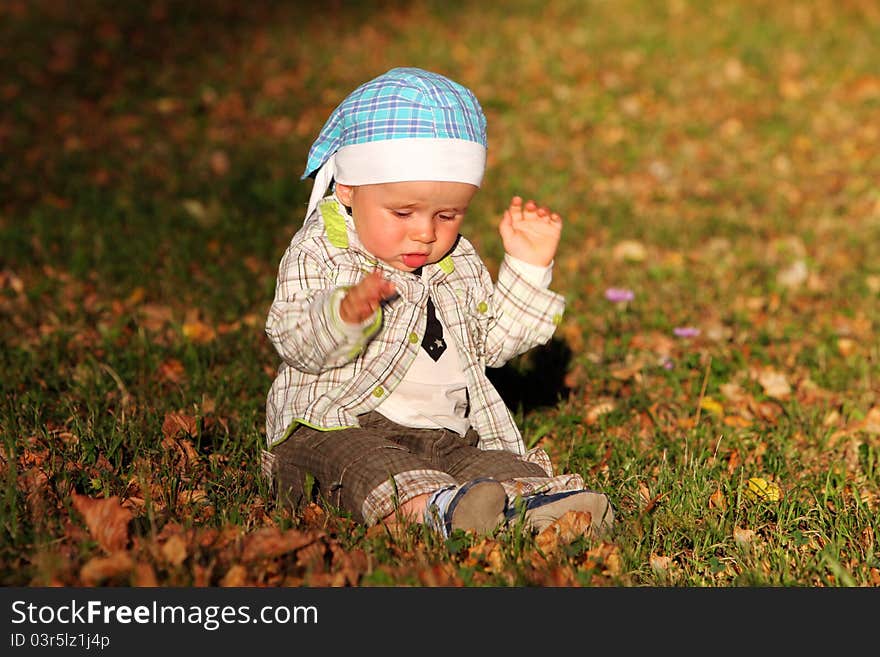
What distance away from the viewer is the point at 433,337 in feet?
10.9

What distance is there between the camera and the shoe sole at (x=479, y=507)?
2.82 meters

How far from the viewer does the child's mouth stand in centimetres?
318

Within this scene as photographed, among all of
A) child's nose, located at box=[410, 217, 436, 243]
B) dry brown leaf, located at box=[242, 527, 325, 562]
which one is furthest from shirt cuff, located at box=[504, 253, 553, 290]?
dry brown leaf, located at box=[242, 527, 325, 562]

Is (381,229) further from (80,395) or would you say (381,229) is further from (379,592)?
(80,395)

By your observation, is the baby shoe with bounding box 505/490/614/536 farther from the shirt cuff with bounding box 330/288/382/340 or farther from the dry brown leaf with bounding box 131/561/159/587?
the dry brown leaf with bounding box 131/561/159/587

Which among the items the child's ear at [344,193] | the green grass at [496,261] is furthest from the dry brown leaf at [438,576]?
the child's ear at [344,193]

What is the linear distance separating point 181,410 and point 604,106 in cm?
625

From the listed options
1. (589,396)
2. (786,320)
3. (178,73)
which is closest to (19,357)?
(589,396)

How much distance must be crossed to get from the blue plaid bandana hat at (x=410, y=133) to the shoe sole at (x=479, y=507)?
87cm

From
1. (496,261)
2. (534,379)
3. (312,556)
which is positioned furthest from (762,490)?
(496,261)

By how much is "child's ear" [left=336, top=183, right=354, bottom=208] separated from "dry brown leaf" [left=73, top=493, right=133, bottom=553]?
1.12m

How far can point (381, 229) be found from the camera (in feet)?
10.3

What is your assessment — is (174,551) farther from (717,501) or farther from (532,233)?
(717,501)

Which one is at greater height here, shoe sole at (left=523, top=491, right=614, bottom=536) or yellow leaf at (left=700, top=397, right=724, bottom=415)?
yellow leaf at (left=700, top=397, right=724, bottom=415)
